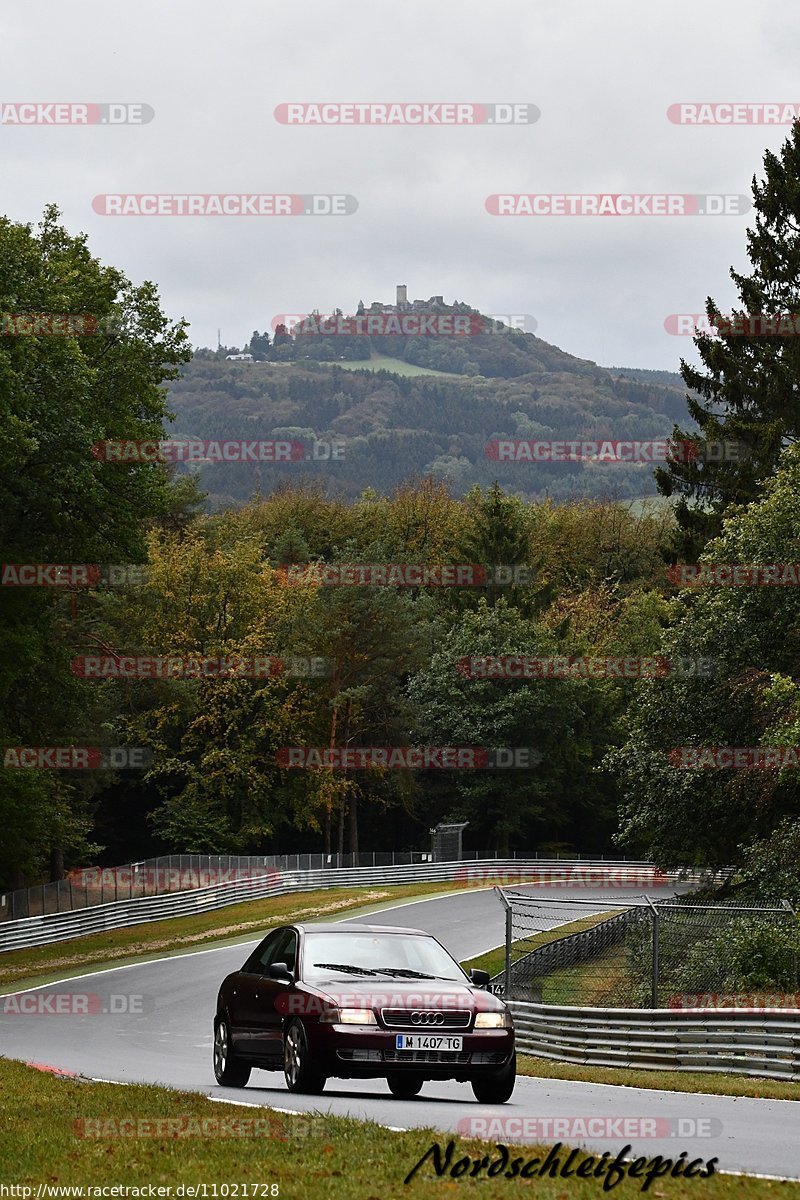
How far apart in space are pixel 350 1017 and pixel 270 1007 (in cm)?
127

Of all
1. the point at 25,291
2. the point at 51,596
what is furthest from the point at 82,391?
the point at 51,596

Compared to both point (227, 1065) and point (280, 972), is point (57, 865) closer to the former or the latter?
point (227, 1065)

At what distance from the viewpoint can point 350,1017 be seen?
13.1 metres

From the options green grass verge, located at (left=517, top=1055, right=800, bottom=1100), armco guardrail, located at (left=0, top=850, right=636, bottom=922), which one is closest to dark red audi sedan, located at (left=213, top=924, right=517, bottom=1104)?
green grass verge, located at (left=517, top=1055, right=800, bottom=1100)

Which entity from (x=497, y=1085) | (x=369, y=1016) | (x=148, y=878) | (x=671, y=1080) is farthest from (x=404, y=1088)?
(x=148, y=878)

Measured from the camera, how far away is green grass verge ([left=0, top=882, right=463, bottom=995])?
41.7 metres

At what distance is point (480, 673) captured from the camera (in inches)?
3159

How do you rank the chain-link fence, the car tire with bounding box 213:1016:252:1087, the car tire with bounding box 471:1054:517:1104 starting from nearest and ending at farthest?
1. the car tire with bounding box 471:1054:517:1104
2. the car tire with bounding box 213:1016:252:1087
3. the chain-link fence

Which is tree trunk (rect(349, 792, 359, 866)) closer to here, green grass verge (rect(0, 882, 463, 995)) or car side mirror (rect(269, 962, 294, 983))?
green grass verge (rect(0, 882, 463, 995))

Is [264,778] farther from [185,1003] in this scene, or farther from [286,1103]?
[286,1103]

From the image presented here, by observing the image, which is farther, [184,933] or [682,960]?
[184,933]

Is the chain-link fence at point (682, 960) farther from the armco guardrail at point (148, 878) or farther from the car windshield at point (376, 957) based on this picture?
the armco guardrail at point (148, 878)

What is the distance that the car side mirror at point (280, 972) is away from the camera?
13.9 meters

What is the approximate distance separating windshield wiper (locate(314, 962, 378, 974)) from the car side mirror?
26 cm
